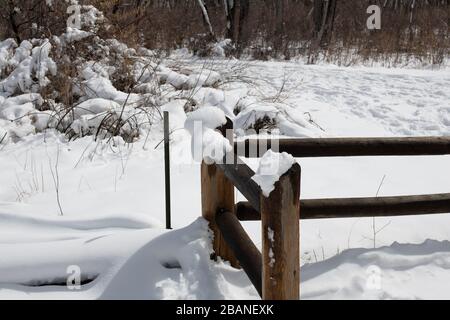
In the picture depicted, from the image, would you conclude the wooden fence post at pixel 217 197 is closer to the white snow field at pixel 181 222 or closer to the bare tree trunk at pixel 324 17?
the white snow field at pixel 181 222

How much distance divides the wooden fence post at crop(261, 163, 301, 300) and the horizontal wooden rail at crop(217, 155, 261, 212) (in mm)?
89

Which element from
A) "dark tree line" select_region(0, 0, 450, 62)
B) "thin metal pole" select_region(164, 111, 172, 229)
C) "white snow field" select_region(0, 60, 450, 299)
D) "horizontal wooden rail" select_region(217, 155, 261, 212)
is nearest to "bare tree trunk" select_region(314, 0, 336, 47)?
"dark tree line" select_region(0, 0, 450, 62)

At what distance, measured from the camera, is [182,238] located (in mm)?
2373

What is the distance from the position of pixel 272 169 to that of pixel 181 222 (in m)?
1.66

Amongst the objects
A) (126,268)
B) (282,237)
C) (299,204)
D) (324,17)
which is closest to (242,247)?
(299,204)

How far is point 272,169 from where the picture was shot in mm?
1451

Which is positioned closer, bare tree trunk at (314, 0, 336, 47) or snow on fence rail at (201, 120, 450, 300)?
snow on fence rail at (201, 120, 450, 300)

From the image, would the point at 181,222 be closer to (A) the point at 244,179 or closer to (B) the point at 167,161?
(B) the point at 167,161

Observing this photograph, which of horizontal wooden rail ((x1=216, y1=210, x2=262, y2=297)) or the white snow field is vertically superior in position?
horizontal wooden rail ((x1=216, y1=210, x2=262, y2=297))

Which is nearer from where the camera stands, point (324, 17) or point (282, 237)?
point (282, 237)

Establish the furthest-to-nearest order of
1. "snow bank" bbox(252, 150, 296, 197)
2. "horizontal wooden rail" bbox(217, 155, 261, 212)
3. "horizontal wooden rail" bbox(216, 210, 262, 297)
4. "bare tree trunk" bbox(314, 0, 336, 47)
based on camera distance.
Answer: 1. "bare tree trunk" bbox(314, 0, 336, 47)
2. "horizontal wooden rail" bbox(216, 210, 262, 297)
3. "horizontal wooden rail" bbox(217, 155, 261, 212)
4. "snow bank" bbox(252, 150, 296, 197)

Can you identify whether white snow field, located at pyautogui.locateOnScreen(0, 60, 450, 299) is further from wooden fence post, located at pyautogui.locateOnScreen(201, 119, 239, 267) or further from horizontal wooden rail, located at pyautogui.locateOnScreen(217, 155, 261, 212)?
horizontal wooden rail, located at pyautogui.locateOnScreen(217, 155, 261, 212)

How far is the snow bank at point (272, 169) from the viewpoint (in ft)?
4.75

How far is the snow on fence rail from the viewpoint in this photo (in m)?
1.65
